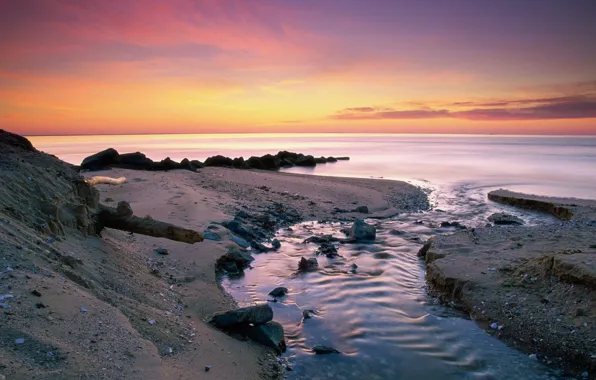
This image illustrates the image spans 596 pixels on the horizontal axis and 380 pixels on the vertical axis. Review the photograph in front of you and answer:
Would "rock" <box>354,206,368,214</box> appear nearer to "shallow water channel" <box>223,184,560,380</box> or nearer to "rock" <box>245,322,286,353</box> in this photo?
"shallow water channel" <box>223,184,560,380</box>

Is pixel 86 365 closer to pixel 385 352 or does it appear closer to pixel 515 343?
pixel 385 352

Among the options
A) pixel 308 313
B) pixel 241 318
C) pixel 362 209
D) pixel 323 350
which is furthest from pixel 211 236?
pixel 362 209

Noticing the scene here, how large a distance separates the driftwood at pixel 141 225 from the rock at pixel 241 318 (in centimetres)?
166

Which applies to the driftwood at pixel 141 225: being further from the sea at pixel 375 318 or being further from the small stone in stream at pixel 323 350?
the small stone in stream at pixel 323 350

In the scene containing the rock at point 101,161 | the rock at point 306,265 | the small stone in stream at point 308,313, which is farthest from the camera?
the rock at point 101,161

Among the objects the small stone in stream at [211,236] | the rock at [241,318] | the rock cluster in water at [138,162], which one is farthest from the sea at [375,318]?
the rock cluster in water at [138,162]

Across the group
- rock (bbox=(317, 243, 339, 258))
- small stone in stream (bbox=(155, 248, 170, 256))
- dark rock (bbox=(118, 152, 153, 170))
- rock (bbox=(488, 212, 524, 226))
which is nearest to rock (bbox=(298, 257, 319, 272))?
rock (bbox=(317, 243, 339, 258))

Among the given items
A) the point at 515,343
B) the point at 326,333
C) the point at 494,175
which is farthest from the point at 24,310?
the point at 494,175

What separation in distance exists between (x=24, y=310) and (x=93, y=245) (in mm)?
3566

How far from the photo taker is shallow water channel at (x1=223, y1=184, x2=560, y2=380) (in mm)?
6504

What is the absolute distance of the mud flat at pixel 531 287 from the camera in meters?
6.80

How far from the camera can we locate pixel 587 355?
6383 millimetres

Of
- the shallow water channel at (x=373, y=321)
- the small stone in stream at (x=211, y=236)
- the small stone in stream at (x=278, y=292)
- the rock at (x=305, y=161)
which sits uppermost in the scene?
the rock at (x=305, y=161)

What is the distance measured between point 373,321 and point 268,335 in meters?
2.45
